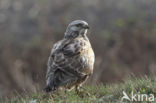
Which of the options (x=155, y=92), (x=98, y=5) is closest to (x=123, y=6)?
(x=98, y=5)

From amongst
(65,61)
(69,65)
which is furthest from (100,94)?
(65,61)

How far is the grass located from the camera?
800cm

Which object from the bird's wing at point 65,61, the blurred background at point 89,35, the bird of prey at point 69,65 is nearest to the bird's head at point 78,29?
the bird of prey at point 69,65

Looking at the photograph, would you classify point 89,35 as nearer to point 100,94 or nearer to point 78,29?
point 78,29

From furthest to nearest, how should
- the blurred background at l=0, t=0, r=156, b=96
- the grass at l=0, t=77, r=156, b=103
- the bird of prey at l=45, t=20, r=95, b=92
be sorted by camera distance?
the blurred background at l=0, t=0, r=156, b=96 → the bird of prey at l=45, t=20, r=95, b=92 → the grass at l=0, t=77, r=156, b=103

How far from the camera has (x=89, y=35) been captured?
20.5 metres

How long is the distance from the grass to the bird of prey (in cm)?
21

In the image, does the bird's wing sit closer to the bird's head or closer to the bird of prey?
the bird of prey

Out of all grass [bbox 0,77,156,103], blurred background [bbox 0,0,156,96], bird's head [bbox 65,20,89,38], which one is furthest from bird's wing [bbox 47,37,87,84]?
blurred background [bbox 0,0,156,96]

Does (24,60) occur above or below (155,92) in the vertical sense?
below

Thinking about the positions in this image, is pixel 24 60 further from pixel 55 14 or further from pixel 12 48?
pixel 55 14

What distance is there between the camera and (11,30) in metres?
22.8

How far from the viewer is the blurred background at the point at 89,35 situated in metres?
17.4

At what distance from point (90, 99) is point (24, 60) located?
10.4 meters
